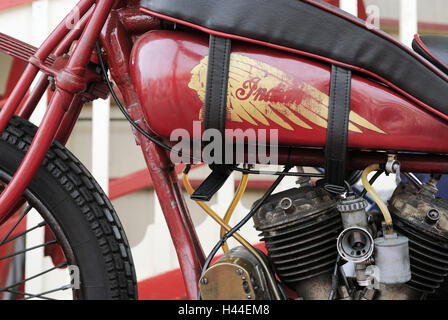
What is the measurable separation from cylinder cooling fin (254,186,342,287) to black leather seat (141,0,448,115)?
0.75 feet

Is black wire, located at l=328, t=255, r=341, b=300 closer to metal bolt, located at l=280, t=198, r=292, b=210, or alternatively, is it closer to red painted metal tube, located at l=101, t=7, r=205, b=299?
metal bolt, located at l=280, t=198, r=292, b=210

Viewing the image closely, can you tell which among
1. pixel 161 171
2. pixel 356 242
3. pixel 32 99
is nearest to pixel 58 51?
pixel 32 99

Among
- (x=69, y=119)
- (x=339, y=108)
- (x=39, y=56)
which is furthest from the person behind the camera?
(x=69, y=119)

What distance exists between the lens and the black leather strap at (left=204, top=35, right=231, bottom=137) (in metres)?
0.82

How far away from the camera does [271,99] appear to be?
819 millimetres

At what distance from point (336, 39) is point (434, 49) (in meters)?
0.20

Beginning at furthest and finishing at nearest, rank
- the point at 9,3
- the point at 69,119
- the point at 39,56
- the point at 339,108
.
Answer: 1. the point at 9,3
2. the point at 69,119
3. the point at 39,56
4. the point at 339,108

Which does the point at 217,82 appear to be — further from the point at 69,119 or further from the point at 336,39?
the point at 69,119

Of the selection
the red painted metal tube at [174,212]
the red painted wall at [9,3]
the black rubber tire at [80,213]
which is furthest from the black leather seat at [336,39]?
the red painted wall at [9,3]

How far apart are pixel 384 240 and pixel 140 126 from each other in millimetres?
474

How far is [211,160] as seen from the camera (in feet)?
2.93

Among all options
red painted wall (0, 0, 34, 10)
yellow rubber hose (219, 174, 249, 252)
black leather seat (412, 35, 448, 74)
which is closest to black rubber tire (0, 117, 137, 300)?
yellow rubber hose (219, 174, 249, 252)

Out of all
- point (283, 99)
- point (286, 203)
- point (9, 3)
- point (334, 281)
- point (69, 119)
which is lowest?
point (334, 281)
